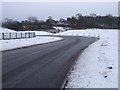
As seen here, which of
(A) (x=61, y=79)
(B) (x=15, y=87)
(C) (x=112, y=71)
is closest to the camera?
(B) (x=15, y=87)

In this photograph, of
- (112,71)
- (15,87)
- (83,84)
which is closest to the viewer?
(15,87)

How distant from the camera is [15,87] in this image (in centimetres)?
857

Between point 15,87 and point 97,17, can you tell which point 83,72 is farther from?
point 97,17

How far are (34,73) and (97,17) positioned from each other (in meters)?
187

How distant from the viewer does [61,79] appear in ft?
34.0

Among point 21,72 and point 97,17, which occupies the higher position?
point 97,17

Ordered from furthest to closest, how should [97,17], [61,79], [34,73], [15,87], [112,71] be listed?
[97,17] < [112,71] < [34,73] < [61,79] < [15,87]

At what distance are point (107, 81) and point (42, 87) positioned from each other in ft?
9.84

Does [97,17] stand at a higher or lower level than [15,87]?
higher

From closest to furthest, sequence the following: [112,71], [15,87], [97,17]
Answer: [15,87], [112,71], [97,17]

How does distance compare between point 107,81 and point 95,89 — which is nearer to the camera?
point 95,89

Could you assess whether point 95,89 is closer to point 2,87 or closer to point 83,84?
point 83,84

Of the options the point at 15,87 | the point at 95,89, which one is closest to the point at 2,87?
the point at 15,87

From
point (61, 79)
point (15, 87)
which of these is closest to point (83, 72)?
point (61, 79)
